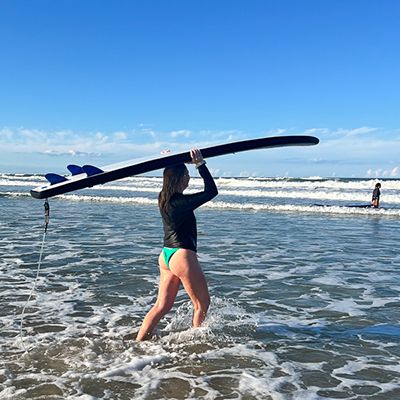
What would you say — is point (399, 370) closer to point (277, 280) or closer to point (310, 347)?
point (310, 347)

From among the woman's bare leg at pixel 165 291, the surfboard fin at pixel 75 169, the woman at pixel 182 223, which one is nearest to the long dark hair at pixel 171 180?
the woman at pixel 182 223

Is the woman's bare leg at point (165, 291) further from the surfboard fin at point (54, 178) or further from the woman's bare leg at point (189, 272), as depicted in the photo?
the surfboard fin at point (54, 178)

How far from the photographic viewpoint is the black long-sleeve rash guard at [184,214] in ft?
16.0

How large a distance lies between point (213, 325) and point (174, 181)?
82.3 inches

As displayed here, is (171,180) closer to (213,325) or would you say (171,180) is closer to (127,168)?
(127,168)

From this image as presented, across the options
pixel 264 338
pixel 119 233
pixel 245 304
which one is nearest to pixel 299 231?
pixel 119 233

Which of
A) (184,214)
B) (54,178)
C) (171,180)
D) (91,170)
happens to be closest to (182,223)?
(184,214)

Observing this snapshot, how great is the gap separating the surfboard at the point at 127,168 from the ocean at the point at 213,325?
1730 millimetres

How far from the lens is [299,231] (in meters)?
16.1

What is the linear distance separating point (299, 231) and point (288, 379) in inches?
467

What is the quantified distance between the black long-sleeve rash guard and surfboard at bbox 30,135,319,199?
341mm

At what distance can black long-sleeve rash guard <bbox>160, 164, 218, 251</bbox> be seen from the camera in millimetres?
4883

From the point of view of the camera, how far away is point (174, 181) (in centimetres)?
496

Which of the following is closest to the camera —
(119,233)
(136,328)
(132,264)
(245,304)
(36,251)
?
(136,328)
